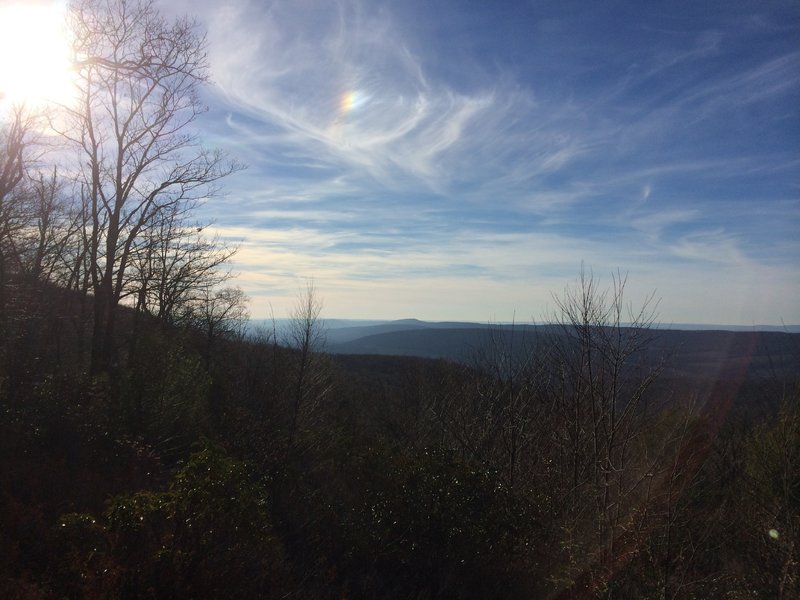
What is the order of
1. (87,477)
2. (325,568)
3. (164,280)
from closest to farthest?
(325,568) < (87,477) < (164,280)

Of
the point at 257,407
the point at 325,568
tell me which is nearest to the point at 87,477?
the point at 325,568

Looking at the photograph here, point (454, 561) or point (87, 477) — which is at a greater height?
point (87, 477)

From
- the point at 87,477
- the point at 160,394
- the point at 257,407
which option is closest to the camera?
the point at 87,477

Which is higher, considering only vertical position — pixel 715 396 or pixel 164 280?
pixel 164 280

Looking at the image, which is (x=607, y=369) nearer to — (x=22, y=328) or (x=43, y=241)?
(x=22, y=328)

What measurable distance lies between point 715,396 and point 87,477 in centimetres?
1879

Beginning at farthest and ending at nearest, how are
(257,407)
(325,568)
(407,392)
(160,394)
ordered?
(407,392) → (257,407) → (160,394) → (325,568)

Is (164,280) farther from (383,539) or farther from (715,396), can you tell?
(715,396)

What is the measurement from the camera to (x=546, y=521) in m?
8.59

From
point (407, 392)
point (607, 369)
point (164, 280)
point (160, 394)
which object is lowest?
point (407, 392)

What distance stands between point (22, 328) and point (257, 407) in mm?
7916

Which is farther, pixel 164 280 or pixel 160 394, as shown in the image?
pixel 164 280

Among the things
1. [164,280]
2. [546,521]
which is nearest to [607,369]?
[546,521]

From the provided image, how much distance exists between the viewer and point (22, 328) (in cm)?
1661
